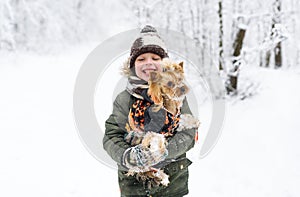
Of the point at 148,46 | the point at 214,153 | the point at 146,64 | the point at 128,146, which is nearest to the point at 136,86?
the point at 146,64

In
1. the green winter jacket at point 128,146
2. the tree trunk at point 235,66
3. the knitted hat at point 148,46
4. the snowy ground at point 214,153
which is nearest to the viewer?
the green winter jacket at point 128,146

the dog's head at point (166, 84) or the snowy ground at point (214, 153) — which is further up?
the dog's head at point (166, 84)

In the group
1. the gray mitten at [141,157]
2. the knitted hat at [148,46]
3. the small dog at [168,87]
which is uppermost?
the knitted hat at [148,46]

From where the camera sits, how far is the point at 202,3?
793 cm

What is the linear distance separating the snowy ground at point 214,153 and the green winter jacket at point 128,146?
7.72 feet

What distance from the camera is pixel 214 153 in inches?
207

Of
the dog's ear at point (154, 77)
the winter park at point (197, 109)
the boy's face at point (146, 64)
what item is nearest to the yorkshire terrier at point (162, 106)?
the dog's ear at point (154, 77)

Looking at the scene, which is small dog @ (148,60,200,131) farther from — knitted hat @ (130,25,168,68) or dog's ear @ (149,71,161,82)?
knitted hat @ (130,25,168,68)

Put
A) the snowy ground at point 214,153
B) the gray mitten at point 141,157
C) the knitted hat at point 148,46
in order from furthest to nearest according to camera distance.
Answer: the snowy ground at point 214,153 < the knitted hat at point 148,46 < the gray mitten at point 141,157

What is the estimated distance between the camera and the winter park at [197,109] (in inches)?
124

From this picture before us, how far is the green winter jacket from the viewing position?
179 cm

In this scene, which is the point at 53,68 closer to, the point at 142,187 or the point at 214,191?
the point at 214,191

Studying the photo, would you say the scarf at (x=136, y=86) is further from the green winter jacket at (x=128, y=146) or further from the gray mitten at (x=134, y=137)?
the gray mitten at (x=134, y=137)

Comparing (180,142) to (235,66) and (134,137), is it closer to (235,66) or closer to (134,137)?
(134,137)
